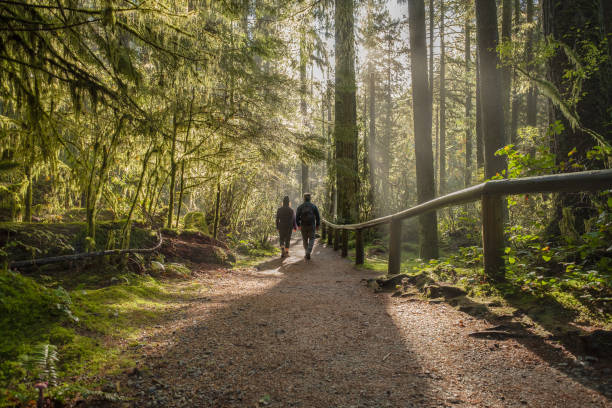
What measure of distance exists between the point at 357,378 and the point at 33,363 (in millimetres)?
1892

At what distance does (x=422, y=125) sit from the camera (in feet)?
30.6

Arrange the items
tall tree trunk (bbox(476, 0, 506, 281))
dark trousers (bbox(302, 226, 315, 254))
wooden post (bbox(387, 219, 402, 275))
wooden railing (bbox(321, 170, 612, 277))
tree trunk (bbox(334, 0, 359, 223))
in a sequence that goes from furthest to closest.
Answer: dark trousers (bbox(302, 226, 315, 254)), tall tree trunk (bbox(476, 0, 506, 281)), tree trunk (bbox(334, 0, 359, 223)), wooden post (bbox(387, 219, 402, 275)), wooden railing (bbox(321, 170, 612, 277))

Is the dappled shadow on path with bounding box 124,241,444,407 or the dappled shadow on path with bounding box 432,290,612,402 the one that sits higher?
the dappled shadow on path with bounding box 432,290,612,402

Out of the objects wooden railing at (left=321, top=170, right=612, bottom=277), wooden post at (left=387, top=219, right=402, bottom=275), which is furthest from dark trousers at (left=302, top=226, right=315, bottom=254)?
wooden railing at (left=321, top=170, right=612, bottom=277)

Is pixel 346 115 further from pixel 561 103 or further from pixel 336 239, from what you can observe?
pixel 561 103

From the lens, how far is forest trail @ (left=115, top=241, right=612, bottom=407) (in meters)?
1.79

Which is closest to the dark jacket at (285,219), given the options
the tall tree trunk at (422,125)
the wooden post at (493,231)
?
the tall tree trunk at (422,125)

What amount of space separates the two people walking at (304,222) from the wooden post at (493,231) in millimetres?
6882

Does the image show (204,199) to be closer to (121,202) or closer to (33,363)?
(121,202)

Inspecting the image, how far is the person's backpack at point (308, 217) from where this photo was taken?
1005 centimetres

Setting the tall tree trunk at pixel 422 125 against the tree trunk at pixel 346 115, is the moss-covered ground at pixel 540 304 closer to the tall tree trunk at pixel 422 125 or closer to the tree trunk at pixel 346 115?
the tall tree trunk at pixel 422 125

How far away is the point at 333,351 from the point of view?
8.11 feet

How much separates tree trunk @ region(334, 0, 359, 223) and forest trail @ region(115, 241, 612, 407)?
7524 millimetres

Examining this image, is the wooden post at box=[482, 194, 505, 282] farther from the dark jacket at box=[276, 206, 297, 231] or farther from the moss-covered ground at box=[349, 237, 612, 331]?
the dark jacket at box=[276, 206, 297, 231]
